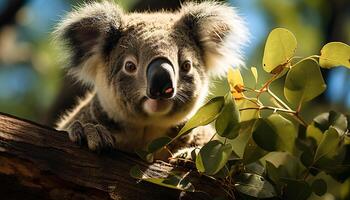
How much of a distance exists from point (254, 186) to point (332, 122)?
1.79 ft

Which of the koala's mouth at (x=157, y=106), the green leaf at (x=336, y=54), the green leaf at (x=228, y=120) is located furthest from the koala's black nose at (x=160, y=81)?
the green leaf at (x=336, y=54)

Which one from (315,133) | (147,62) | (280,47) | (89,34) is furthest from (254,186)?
(89,34)

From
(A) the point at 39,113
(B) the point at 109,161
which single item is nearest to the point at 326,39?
(A) the point at 39,113

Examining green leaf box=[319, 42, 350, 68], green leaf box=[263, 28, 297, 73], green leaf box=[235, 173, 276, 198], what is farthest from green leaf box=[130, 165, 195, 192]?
green leaf box=[319, 42, 350, 68]

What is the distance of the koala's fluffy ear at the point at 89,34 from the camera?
3768 millimetres

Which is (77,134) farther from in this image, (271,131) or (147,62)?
(271,131)

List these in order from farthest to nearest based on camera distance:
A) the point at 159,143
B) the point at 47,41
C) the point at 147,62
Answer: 1. the point at 47,41
2. the point at 147,62
3. the point at 159,143

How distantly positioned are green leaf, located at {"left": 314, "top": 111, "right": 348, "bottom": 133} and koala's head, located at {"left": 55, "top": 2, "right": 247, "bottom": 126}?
30.1 inches

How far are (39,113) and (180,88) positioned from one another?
4.64 metres

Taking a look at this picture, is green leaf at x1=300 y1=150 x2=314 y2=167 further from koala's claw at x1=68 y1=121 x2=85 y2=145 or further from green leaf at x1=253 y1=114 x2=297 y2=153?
koala's claw at x1=68 y1=121 x2=85 y2=145

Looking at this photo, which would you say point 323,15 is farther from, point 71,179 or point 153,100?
point 71,179

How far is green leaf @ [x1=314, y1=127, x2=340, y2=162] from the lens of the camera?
2525 millimetres

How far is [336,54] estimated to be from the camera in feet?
8.70

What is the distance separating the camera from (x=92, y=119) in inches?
147
